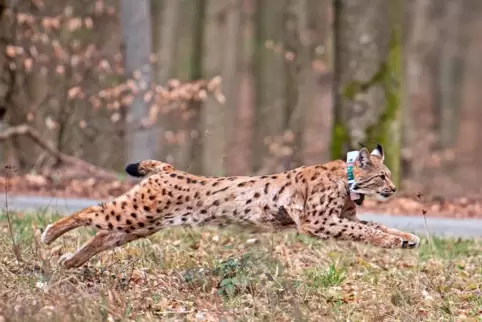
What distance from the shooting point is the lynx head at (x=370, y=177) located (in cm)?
890

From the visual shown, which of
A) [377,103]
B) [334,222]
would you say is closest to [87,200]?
[377,103]

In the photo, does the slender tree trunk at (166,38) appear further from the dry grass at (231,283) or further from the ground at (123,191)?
the dry grass at (231,283)

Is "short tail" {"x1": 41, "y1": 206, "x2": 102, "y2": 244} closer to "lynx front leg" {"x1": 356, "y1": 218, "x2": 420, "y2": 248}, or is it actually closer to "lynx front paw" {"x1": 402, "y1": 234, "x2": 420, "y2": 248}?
"lynx front leg" {"x1": 356, "y1": 218, "x2": 420, "y2": 248}

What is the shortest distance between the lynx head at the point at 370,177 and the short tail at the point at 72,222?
243 cm

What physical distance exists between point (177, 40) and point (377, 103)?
60.0ft

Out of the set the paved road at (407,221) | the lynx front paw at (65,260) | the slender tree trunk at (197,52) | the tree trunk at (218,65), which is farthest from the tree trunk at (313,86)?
the lynx front paw at (65,260)

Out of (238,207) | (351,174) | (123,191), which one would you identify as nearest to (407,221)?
(351,174)

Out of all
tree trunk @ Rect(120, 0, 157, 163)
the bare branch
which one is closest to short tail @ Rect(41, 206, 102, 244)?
tree trunk @ Rect(120, 0, 157, 163)

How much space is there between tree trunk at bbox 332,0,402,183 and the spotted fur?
7061 mm

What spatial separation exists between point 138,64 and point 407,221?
6.87 metres

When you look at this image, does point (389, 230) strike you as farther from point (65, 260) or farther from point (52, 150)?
point (52, 150)

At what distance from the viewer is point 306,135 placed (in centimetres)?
3784

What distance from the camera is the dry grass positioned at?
7.68 meters

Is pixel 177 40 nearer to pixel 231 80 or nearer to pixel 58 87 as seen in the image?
pixel 231 80
